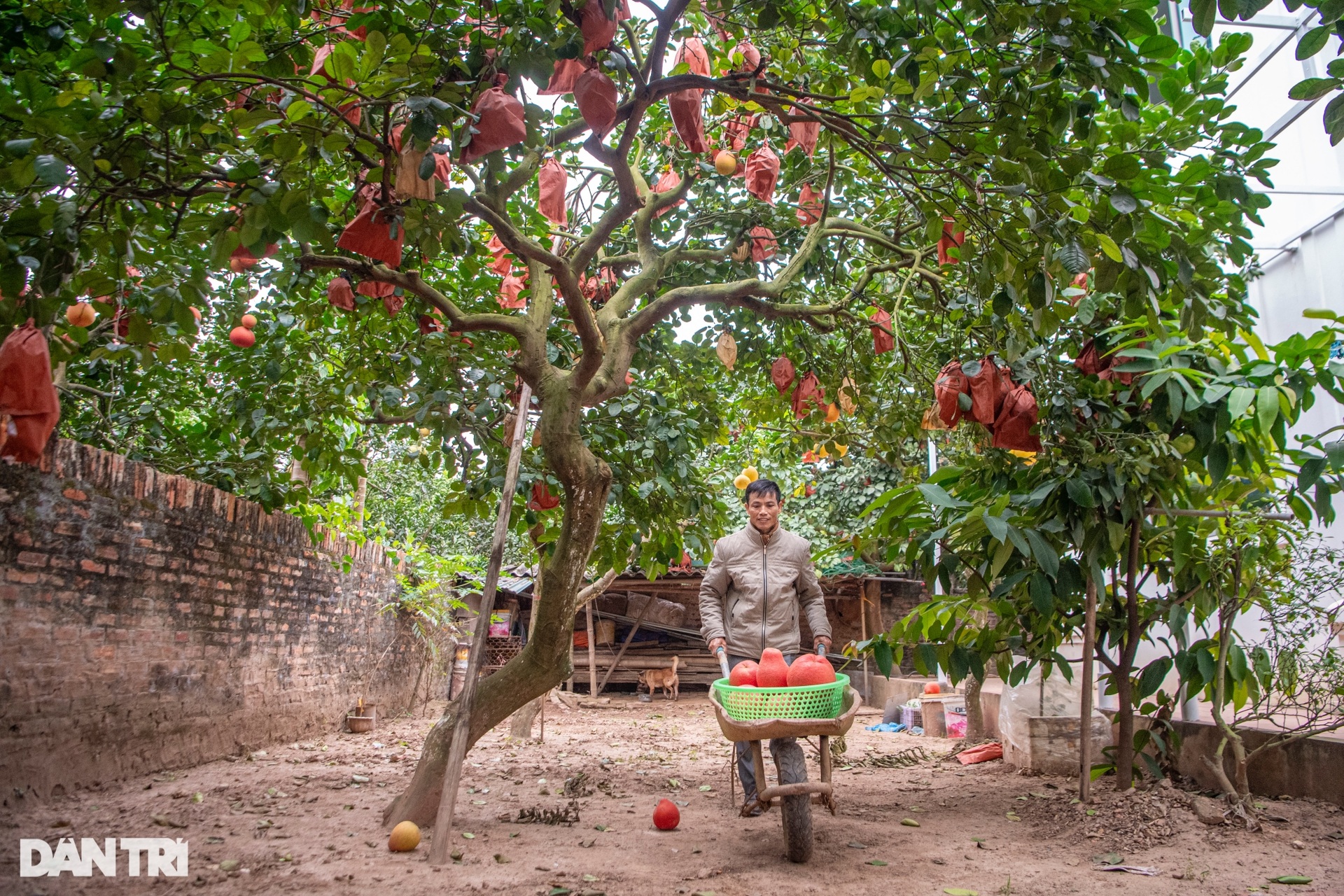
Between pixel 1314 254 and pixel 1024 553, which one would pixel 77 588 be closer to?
pixel 1024 553

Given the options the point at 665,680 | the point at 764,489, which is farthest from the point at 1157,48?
the point at 665,680

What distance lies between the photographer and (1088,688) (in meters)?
3.67

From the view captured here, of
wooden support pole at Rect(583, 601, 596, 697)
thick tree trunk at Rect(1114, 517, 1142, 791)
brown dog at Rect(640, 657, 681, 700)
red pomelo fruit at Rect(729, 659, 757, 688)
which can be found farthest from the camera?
brown dog at Rect(640, 657, 681, 700)

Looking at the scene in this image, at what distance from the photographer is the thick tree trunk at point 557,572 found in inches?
159

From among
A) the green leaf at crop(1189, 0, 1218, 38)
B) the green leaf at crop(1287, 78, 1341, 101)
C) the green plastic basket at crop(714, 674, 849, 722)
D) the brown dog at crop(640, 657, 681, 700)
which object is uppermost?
the green leaf at crop(1189, 0, 1218, 38)

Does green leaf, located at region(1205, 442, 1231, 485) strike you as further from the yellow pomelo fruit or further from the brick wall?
the brick wall

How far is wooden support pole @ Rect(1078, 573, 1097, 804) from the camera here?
3582 mm

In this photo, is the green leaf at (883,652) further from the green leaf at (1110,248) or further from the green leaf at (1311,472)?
the green leaf at (1110,248)

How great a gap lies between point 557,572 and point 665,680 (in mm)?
10252

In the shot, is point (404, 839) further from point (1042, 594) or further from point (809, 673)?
point (1042, 594)

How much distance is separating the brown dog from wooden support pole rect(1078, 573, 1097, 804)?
408 inches

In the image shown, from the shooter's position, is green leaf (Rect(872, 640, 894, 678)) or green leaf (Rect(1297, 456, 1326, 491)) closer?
green leaf (Rect(1297, 456, 1326, 491))

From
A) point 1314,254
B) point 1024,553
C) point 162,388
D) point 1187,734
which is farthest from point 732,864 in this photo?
point 1314,254
